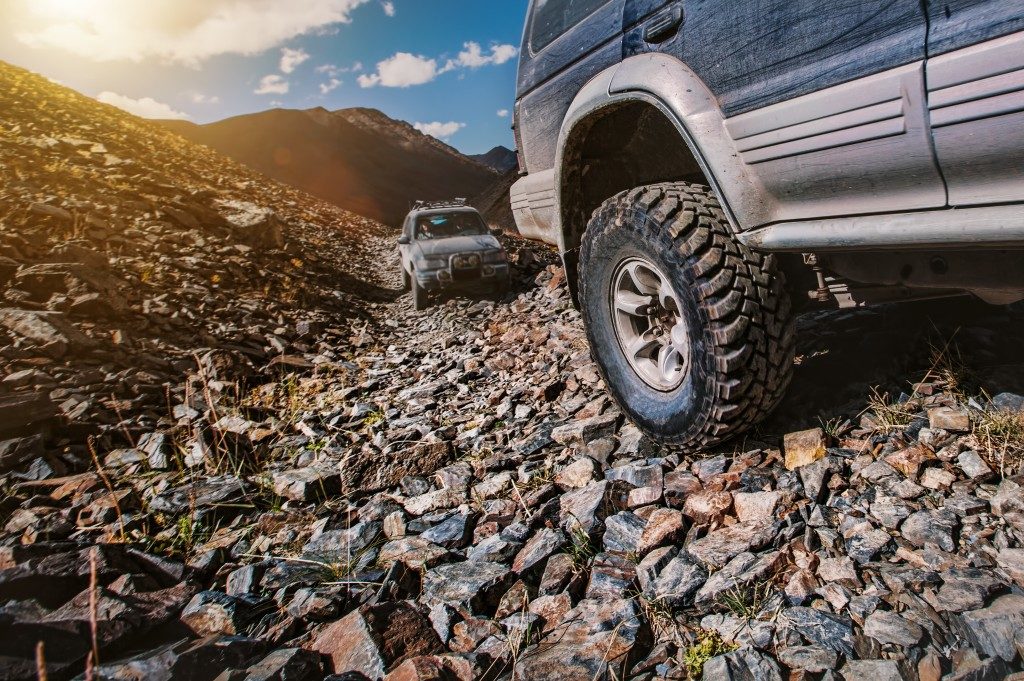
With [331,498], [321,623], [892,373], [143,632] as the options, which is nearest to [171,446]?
[331,498]

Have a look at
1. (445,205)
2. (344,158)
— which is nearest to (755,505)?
(445,205)

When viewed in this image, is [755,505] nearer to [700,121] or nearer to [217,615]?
[700,121]

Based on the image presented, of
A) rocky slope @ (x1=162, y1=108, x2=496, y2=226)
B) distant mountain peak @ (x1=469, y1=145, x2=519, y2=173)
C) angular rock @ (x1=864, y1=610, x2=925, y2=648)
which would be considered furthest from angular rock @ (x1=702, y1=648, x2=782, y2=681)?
distant mountain peak @ (x1=469, y1=145, x2=519, y2=173)

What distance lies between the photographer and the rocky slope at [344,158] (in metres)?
43.1

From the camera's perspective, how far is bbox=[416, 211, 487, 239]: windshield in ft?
29.3

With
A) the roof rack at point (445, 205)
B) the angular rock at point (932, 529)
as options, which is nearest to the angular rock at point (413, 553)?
the angular rock at point (932, 529)

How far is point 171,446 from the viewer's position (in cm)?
340

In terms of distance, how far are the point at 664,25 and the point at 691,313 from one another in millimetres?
1043

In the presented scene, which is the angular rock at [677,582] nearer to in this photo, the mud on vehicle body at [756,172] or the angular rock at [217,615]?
the mud on vehicle body at [756,172]

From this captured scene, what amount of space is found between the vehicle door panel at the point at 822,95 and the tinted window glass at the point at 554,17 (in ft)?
2.45

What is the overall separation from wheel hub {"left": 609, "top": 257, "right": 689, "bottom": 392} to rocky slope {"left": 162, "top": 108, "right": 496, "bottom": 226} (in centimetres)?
3588

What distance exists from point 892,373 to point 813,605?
4.58 ft

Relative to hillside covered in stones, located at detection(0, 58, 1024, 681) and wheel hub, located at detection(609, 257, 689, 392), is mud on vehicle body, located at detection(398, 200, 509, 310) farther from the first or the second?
wheel hub, located at detection(609, 257, 689, 392)

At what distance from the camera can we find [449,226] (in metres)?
9.09
